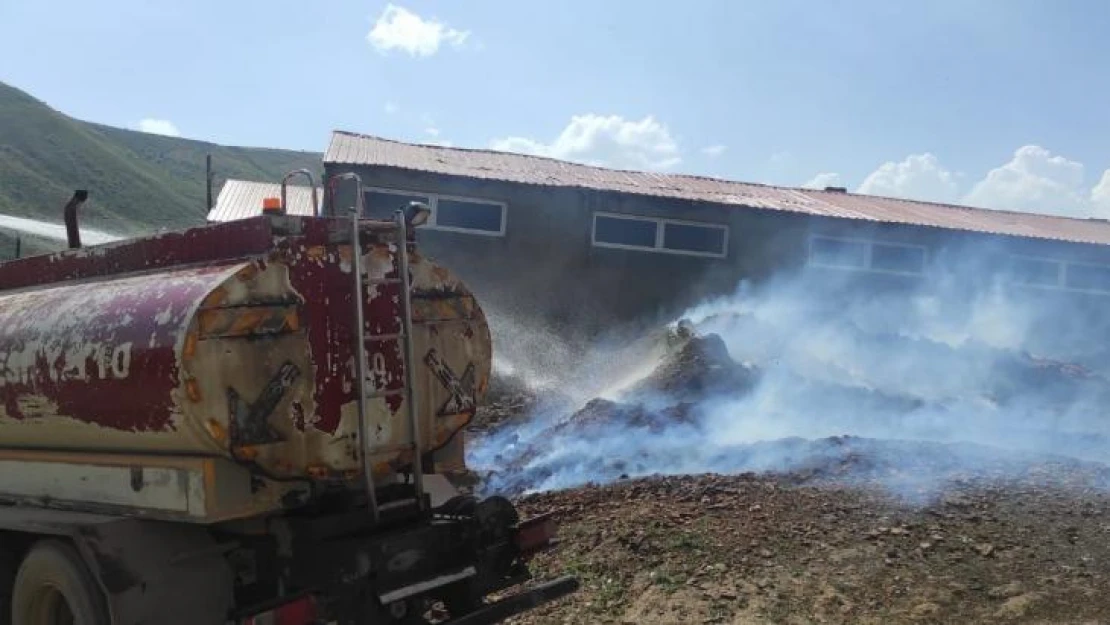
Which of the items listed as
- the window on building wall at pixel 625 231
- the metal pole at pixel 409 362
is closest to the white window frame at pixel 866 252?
the window on building wall at pixel 625 231

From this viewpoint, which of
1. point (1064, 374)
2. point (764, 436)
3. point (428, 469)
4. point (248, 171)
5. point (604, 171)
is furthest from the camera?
point (248, 171)

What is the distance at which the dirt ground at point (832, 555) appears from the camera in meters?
5.82

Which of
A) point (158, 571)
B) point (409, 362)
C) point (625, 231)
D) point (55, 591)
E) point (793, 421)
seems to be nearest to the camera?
point (158, 571)

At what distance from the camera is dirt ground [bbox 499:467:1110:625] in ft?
19.1

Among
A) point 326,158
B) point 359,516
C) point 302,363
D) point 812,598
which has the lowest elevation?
point 812,598

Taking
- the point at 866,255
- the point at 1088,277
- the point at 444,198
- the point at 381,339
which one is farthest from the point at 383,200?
the point at 1088,277

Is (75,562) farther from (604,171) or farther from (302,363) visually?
(604,171)

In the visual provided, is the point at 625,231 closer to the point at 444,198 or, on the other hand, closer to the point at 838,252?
the point at 444,198

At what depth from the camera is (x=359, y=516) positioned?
4.38m

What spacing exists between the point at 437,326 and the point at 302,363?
34.5 inches

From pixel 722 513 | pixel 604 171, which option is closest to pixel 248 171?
pixel 604 171

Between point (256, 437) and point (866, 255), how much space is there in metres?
19.3

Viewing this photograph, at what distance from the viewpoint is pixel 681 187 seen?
2147 centimetres

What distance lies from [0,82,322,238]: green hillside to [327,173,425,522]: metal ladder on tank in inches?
1551
